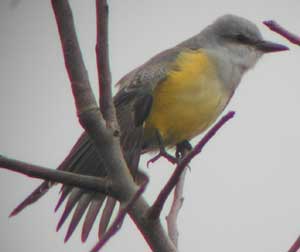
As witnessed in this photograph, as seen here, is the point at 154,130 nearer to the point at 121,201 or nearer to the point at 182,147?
the point at 182,147

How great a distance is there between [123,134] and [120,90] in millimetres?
1112

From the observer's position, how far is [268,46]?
5820 millimetres

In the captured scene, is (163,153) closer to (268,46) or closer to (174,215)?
(174,215)

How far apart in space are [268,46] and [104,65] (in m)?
3.75

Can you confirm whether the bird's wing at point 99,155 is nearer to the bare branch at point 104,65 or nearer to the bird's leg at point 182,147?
the bare branch at point 104,65

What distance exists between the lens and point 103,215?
10.9 feet

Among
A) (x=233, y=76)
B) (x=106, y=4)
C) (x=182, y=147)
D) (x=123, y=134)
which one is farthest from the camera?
(x=233, y=76)

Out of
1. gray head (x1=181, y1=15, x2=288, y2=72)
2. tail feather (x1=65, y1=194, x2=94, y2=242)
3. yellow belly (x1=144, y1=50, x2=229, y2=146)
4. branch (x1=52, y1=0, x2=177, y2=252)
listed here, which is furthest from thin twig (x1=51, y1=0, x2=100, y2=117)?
gray head (x1=181, y1=15, x2=288, y2=72)

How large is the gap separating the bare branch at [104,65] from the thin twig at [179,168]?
426 millimetres

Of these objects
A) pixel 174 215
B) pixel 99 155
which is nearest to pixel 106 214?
pixel 174 215

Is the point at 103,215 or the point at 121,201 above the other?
the point at 121,201

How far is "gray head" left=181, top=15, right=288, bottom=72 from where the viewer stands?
5.80 meters

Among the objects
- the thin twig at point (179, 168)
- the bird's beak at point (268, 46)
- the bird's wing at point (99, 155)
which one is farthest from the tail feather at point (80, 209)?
the bird's beak at point (268, 46)

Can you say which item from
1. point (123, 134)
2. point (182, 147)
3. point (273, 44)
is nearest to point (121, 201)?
point (123, 134)
